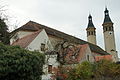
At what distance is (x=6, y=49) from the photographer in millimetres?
15086

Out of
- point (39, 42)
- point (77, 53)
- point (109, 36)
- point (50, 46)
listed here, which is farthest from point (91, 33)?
point (39, 42)

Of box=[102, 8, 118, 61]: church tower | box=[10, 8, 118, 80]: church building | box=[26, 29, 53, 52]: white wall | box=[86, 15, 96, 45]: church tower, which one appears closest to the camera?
box=[10, 8, 118, 80]: church building

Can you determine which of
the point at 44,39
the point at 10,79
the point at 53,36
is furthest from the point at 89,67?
the point at 53,36

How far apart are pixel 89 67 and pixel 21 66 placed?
13.7 metres

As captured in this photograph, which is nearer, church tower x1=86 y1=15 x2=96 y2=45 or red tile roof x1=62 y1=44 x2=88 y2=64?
red tile roof x1=62 y1=44 x2=88 y2=64

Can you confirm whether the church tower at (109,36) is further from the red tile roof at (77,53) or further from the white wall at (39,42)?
the white wall at (39,42)

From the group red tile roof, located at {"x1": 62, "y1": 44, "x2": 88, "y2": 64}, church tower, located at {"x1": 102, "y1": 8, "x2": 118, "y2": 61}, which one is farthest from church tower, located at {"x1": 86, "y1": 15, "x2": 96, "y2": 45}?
red tile roof, located at {"x1": 62, "y1": 44, "x2": 88, "y2": 64}

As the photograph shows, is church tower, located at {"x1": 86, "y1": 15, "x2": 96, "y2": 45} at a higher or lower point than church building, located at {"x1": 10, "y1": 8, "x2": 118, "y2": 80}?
higher

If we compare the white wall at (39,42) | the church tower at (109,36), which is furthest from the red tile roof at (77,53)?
the church tower at (109,36)

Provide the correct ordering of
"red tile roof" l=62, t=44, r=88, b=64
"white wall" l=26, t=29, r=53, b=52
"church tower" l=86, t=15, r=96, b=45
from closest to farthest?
"white wall" l=26, t=29, r=53, b=52 → "red tile roof" l=62, t=44, r=88, b=64 → "church tower" l=86, t=15, r=96, b=45

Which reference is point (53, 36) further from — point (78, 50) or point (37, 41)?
point (37, 41)

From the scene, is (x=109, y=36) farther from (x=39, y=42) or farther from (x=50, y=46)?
(x=39, y=42)

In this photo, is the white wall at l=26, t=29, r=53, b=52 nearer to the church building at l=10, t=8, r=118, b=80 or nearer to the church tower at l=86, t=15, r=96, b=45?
the church building at l=10, t=8, r=118, b=80

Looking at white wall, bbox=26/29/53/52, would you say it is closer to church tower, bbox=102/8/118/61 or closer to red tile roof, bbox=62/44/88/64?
red tile roof, bbox=62/44/88/64
